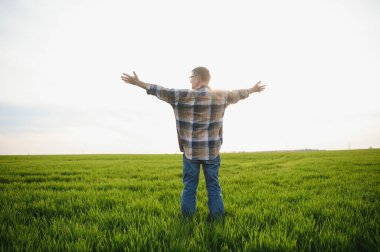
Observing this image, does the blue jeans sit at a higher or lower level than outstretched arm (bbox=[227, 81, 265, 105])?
lower

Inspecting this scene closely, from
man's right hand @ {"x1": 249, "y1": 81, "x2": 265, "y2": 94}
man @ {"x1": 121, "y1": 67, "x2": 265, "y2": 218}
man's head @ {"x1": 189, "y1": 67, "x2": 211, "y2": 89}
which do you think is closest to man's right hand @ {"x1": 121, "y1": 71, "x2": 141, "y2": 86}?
man @ {"x1": 121, "y1": 67, "x2": 265, "y2": 218}

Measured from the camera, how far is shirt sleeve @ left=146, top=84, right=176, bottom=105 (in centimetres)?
313

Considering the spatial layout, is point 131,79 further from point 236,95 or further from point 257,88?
point 257,88

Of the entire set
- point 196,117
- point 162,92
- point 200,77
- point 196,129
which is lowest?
point 196,129

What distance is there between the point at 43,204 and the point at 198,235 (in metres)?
3.14

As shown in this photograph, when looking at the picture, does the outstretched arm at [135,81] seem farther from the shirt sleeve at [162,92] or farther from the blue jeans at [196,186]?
the blue jeans at [196,186]

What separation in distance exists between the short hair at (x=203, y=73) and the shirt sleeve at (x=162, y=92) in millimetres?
510

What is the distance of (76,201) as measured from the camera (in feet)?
14.4

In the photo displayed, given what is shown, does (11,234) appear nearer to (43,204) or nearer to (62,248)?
(62,248)

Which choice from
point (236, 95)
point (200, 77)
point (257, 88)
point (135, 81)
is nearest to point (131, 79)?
→ point (135, 81)

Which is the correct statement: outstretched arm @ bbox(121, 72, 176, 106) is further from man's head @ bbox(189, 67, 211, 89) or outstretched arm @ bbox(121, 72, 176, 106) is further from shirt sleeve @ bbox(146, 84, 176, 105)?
man's head @ bbox(189, 67, 211, 89)

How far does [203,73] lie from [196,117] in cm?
69

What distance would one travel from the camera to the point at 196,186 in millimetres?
3252

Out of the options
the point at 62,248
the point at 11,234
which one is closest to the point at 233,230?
the point at 62,248
